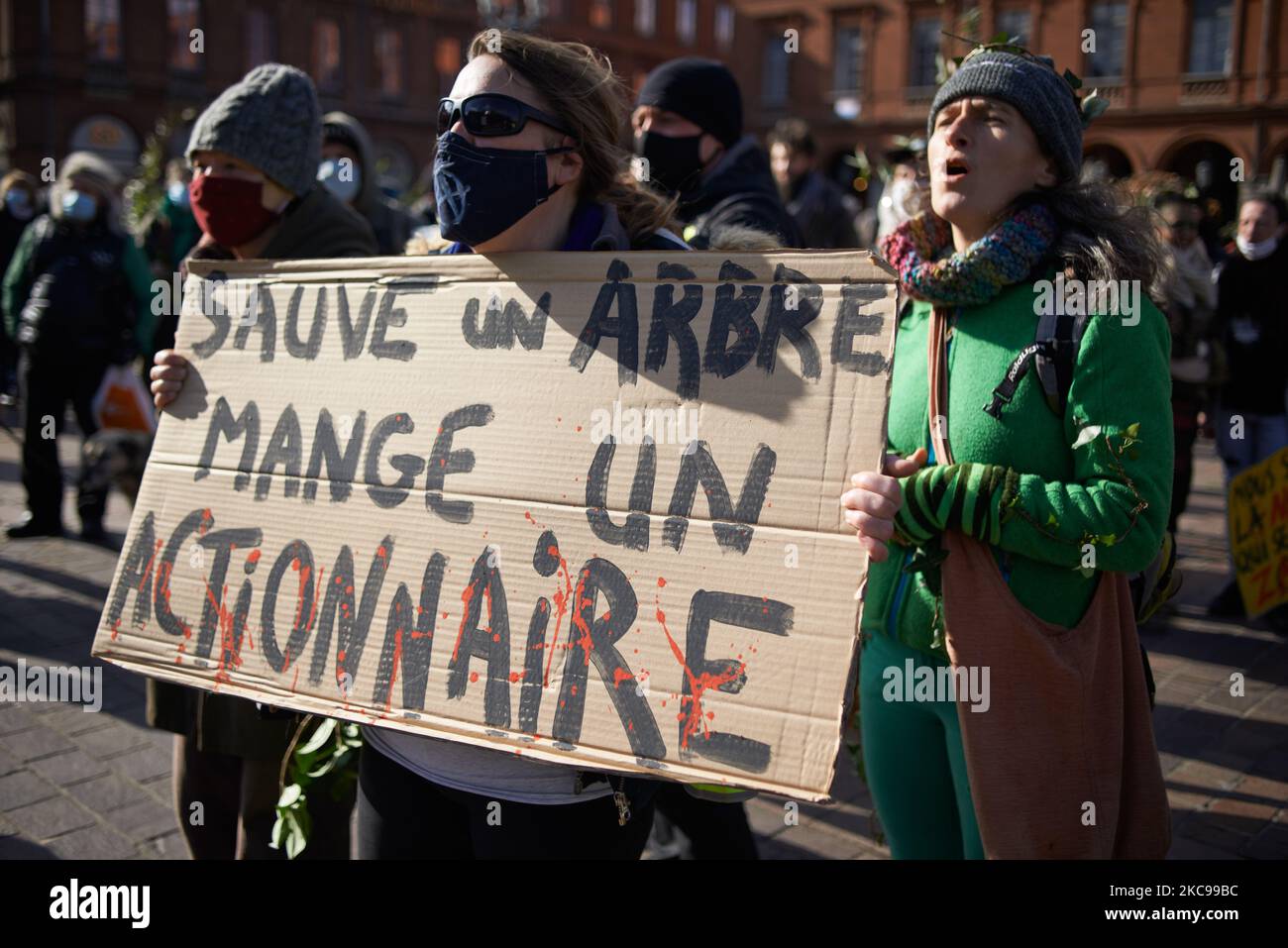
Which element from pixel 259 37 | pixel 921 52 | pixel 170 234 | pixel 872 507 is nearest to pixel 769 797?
pixel 872 507

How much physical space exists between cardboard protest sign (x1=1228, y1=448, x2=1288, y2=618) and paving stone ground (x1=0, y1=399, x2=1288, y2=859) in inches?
11.3

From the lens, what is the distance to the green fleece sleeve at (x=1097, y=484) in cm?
180

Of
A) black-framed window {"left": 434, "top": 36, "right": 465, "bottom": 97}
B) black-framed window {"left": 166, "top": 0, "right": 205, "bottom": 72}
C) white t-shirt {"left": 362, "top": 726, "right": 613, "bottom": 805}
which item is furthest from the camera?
black-framed window {"left": 434, "top": 36, "right": 465, "bottom": 97}

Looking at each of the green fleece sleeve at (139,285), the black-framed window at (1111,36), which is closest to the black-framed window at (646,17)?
the black-framed window at (1111,36)

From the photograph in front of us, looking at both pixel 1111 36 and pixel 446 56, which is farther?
pixel 446 56

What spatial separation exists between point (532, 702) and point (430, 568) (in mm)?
293

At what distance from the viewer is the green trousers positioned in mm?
2098

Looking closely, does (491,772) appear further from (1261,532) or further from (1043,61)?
(1261,532)

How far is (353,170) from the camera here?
4.40m

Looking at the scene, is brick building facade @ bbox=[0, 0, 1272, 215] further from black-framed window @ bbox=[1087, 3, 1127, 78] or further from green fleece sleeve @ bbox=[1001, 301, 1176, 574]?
green fleece sleeve @ bbox=[1001, 301, 1176, 574]

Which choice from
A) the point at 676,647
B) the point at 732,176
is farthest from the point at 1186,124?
the point at 676,647

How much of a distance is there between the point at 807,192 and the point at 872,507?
5240mm

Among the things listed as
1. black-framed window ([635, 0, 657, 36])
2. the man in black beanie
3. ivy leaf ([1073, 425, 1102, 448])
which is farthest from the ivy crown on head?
black-framed window ([635, 0, 657, 36])
